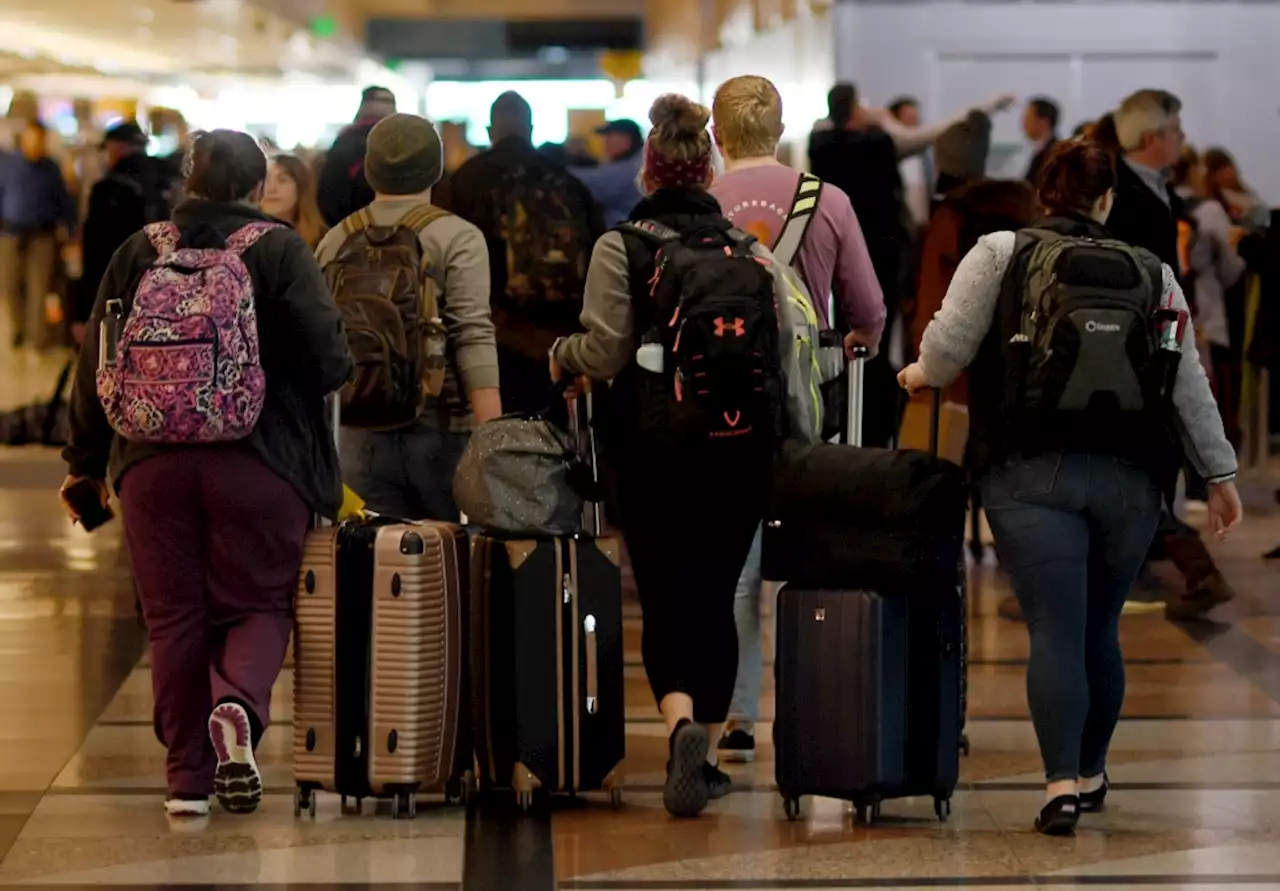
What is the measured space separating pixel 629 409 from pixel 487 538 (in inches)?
16.8

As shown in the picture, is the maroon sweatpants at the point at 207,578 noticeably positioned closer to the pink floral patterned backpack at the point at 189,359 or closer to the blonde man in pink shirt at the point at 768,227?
the pink floral patterned backpack at the point at 189,359

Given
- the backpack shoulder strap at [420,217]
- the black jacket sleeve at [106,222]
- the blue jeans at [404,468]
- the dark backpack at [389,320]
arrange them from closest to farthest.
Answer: the dark backpack at [389,320] < the backpack shoulder strap at [420,217] < the blue jeans at [404,468] < the black jacket sleeve at [106,222]

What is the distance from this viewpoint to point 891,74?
15.5 m

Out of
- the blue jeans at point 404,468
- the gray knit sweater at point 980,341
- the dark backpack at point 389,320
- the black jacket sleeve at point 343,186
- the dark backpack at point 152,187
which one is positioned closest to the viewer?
the gray knit sweater at point 980,341

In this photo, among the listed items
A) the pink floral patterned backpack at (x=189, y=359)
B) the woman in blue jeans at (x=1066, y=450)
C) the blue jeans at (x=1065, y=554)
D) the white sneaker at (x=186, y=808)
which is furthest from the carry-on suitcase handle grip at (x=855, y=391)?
the white sneaker at (x=186, y=808)

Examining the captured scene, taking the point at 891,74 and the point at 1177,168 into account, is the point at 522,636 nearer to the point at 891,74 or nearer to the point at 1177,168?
the point at 1177,168

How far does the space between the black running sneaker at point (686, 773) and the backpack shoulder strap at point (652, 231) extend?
1053 mm

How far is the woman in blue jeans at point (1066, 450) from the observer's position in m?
4.77

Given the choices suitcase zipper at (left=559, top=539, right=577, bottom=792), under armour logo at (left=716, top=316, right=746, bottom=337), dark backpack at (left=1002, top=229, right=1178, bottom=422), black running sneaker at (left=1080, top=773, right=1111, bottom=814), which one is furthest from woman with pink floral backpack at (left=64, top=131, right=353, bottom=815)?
black running sneaker at (left=1080, top=773, right=1111, bottom=814)

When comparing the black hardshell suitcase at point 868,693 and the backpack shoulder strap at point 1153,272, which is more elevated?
the backpack shoulder strap at point 1153,272

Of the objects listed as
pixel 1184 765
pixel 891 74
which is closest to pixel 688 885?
pixel 1184 765

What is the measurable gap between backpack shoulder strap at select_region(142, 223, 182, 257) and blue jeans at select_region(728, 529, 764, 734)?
1.61m

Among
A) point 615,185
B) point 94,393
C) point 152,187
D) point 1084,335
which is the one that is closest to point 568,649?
point 94,393

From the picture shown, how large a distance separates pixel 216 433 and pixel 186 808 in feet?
2.82
